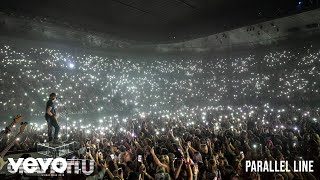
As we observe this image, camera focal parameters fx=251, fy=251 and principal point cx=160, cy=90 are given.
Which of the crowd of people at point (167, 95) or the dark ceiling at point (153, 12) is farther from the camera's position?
the dark ceiling at point (153, 12)

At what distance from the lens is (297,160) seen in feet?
20.6

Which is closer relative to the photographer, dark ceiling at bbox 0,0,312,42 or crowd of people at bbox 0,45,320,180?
crowd of people at bbox 0,45,320,180

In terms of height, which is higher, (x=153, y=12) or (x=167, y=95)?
(x=153, y=12)

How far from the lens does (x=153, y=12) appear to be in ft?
50.0

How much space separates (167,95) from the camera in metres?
27.5

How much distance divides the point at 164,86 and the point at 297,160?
21.7 metres

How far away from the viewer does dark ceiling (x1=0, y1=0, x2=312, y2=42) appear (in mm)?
13828

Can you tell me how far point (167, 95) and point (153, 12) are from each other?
13402 millimetres

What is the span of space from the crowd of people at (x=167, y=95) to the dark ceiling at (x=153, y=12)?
515 cm

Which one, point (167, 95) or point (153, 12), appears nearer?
point (153, 12)

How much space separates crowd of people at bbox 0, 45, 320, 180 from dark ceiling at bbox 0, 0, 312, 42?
515cm

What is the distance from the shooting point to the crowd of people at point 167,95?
428 inches

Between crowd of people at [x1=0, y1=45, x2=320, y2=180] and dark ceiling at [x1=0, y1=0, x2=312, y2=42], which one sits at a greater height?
dark ceiling at [x1=0, y1=0, x2=312, y2=42]

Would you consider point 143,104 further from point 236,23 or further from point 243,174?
point 243,174
